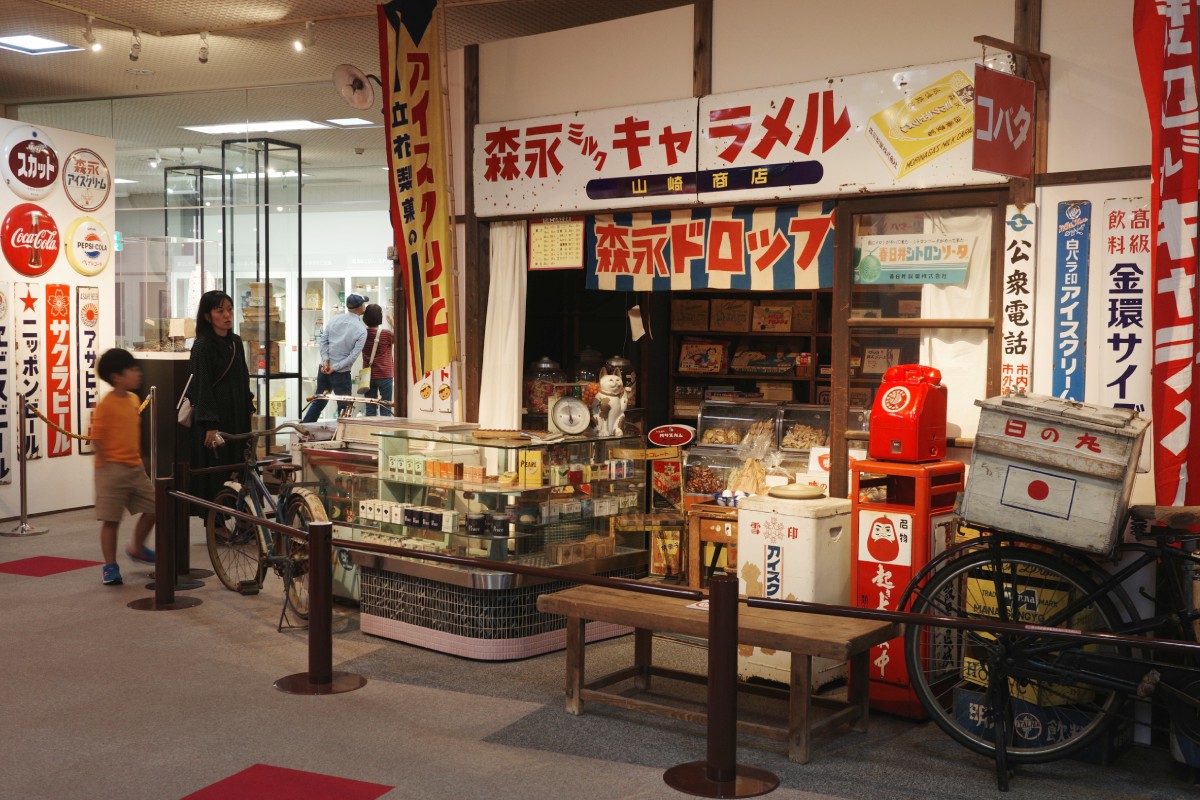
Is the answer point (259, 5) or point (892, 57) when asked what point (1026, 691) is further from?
point (259, 5)

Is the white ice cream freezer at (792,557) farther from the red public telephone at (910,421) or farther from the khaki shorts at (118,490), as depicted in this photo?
the khaki shorts at (118,490)

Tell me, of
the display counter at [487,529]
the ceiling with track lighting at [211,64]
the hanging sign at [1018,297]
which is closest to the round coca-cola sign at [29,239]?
the ceiling with track lighting at [211,64]

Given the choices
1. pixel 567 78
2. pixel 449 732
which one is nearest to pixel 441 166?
pixel 567 78

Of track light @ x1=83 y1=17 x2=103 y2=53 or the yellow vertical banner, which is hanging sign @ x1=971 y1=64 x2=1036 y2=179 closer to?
the yellow vertical banner

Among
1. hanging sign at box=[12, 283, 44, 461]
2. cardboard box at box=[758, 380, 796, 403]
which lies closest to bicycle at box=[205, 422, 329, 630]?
hanging sign at box=[12, 283, 44, 461]

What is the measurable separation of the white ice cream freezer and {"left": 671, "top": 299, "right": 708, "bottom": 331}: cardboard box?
13.1 feet

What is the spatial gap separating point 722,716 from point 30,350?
8.20m

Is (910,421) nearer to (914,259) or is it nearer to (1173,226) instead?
(914,259)

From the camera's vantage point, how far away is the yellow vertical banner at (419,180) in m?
7.29

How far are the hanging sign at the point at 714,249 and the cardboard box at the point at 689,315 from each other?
2.08 meters

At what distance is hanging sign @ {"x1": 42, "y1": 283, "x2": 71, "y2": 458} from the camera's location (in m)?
10.2

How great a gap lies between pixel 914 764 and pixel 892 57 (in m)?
3.46

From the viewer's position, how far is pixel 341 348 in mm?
12125

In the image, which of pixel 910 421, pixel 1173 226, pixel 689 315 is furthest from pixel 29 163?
pixel 1173 226
